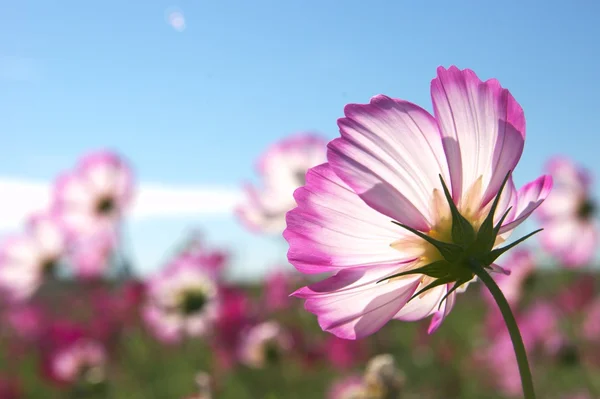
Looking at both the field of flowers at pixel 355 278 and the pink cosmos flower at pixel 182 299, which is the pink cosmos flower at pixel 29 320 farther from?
the pink cosmos flower at pixel 182 299

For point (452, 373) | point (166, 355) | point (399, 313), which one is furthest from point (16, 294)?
point (399, 313)

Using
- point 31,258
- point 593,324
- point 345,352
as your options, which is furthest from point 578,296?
point 31,258

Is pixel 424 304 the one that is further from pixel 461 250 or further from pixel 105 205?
pixel 105 205

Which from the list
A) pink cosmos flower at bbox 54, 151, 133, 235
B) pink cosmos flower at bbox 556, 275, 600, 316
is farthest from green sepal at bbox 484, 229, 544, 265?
pink cosmos flower at bbox 556, 275, 600, 316

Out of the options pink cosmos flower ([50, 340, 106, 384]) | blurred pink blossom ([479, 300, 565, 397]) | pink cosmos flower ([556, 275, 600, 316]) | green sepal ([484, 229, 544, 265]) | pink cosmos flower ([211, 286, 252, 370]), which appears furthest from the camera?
pink cosmos flower ([556, 275, 600, 316])

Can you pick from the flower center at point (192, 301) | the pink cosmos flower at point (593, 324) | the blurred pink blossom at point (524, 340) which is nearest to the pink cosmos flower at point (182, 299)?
the flower center at point (192, 301)

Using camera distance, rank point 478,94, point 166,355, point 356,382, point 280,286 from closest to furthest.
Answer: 1. point 478,94
2. point 356,382
3. point 280,286
4. point 166,355

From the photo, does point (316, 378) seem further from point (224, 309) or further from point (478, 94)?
point (478, 94)

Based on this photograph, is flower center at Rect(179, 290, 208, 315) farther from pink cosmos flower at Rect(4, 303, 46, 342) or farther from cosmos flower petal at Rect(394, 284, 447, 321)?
cosmos flower petal at Rect(394, 284, 447, 321)
